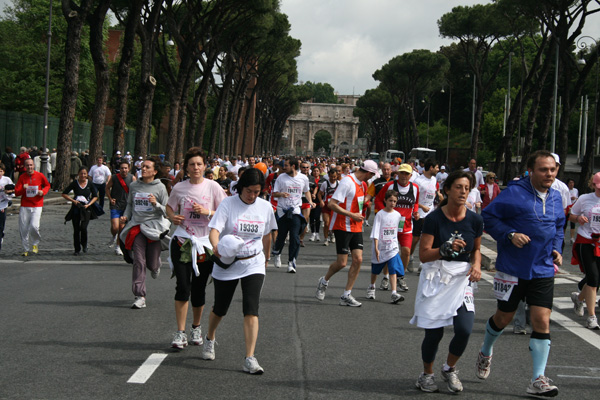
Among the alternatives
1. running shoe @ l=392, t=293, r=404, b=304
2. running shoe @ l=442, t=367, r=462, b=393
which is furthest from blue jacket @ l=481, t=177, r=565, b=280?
running shoe @ l=392, t=293, r=404, b=304

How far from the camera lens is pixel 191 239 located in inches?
258

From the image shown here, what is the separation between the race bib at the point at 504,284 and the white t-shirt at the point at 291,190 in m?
6.83

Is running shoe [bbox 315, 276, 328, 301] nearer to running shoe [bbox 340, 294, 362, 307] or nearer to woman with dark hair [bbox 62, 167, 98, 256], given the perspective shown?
running shoe [bbox 340, 294, 362, 307]

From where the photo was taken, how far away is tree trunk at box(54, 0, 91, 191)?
967 inches

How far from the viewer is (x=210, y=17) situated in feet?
117

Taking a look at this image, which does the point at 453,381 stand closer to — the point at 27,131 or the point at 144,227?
the point at 144,227

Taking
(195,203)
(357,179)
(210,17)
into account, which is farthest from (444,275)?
(210,17)

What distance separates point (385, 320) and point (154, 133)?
210 feet

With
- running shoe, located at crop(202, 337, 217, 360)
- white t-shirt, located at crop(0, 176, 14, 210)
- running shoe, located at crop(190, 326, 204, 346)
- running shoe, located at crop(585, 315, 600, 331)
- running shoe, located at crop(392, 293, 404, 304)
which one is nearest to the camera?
running shoe, located at crop(202, 337, 217, 360)

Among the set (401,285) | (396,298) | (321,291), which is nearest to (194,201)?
(321,291)

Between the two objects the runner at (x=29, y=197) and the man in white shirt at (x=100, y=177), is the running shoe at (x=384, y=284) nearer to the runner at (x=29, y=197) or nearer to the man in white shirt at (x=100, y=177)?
the runner at (x=29, y=197)

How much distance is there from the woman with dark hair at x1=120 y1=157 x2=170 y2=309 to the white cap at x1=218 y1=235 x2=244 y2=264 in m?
2.68

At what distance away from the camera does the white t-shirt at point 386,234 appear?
31.3 ft

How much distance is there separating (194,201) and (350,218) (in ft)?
9.09
